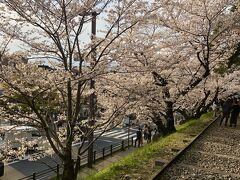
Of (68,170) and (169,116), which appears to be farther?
(169,116)

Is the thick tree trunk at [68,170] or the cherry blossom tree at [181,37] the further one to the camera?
the cherry blossom tree at [181,37]

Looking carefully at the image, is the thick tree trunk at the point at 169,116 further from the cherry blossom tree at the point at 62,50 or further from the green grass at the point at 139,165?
the cherry blossom tree at the point at 62,50

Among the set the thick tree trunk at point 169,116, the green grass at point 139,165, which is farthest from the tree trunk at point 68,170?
the thick tree trunk at point 169,116

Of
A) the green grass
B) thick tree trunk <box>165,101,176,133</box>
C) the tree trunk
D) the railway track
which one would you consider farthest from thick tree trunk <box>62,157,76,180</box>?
thick tree trunk <box>165,101,176,133</box>

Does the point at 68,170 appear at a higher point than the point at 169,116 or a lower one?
lower

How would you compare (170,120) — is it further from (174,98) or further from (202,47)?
(202,47)

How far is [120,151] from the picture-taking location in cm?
2544

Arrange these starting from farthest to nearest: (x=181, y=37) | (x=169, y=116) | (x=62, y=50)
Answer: (x=169, y=116), (x=181, y=37), (x=62, y=50)

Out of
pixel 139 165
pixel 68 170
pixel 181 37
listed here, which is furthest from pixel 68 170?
pixel 181 37

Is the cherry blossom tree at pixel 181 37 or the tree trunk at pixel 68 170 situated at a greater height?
the cherry blossom tree at pixel 181 37

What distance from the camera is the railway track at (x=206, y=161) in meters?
6.77

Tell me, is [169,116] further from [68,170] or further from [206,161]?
[68,170]

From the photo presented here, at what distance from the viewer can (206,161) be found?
822 centimetres

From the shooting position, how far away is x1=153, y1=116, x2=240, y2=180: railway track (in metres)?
6.77
